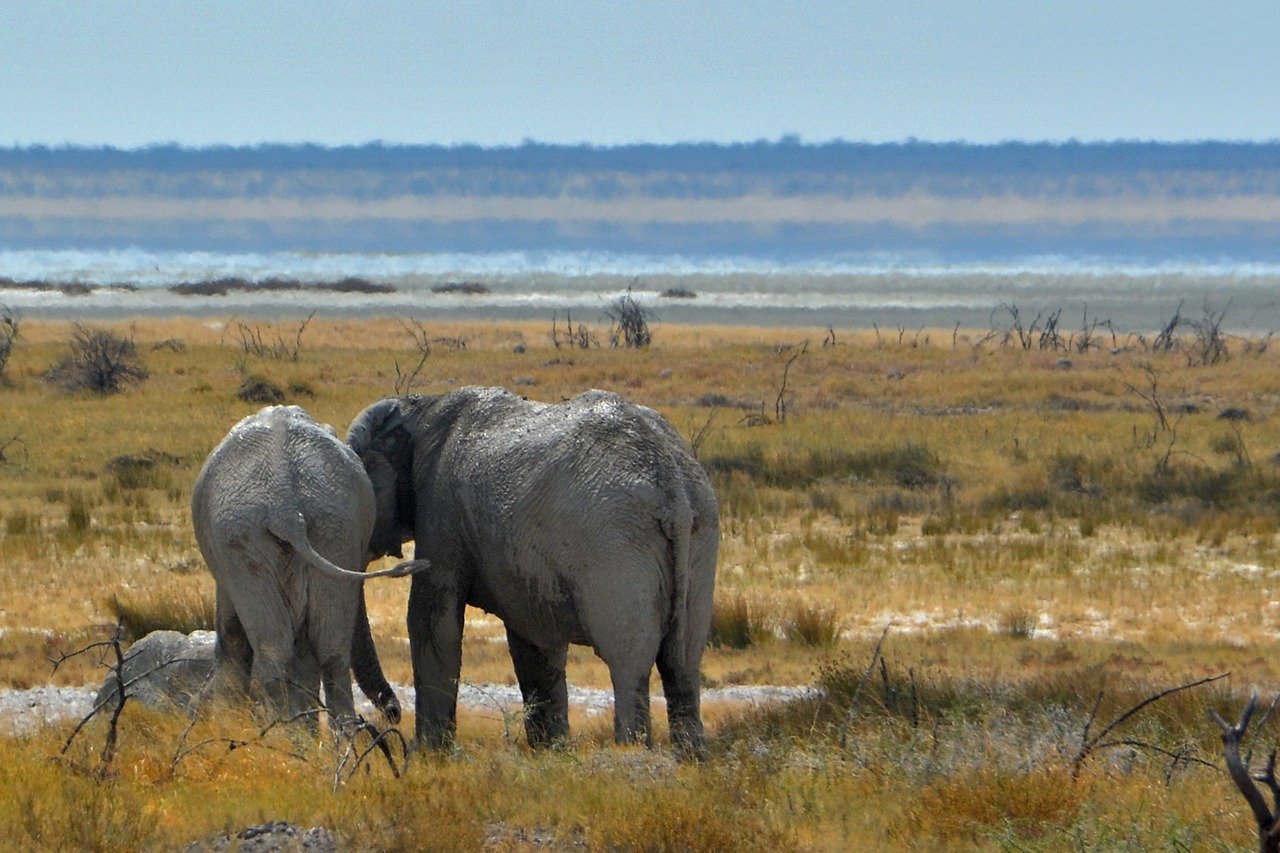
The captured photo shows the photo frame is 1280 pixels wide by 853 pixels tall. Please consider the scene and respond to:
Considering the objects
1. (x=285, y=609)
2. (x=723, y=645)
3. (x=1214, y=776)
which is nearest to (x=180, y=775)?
(x=285, y=609)

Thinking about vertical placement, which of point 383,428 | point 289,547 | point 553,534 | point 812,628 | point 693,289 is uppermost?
point 383,428

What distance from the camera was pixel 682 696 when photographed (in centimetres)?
969

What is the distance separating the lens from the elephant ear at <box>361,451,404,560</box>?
10.7 metres

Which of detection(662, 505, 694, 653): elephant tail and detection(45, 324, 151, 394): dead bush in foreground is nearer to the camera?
detection(662, 505, 694, 653): elephant tail

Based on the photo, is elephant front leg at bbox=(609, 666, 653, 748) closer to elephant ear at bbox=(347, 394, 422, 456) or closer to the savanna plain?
the savanna plain

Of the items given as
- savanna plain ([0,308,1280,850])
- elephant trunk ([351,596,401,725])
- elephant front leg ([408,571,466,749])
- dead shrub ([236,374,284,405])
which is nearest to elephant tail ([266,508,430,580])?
savanna plain ([0,308,1280,850])

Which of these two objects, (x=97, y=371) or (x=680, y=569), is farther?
(x=97, y=371)

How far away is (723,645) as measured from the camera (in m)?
14.8

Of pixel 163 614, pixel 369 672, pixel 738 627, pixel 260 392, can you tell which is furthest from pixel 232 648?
pixel 260 392

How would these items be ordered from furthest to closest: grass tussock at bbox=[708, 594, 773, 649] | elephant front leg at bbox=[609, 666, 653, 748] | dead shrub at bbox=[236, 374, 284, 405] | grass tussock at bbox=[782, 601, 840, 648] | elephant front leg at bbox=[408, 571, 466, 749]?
dead shrub at bbox=[236, 374, 284, 405], grass tussock at bbox=[708, 594, 773, 649], grass tussock at bbox=[782, 601, 840, 648], elephant front leg at bbox=[408, 571, 466, 749], elephant front leg at bbox=[609, 666, 653, 748]

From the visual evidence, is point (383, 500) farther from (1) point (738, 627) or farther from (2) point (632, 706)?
(1) point (738, 627)

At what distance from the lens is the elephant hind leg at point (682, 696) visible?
31.4ft

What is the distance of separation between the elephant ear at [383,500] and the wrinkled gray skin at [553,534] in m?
0.01

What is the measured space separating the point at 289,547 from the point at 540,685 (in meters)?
2.13
